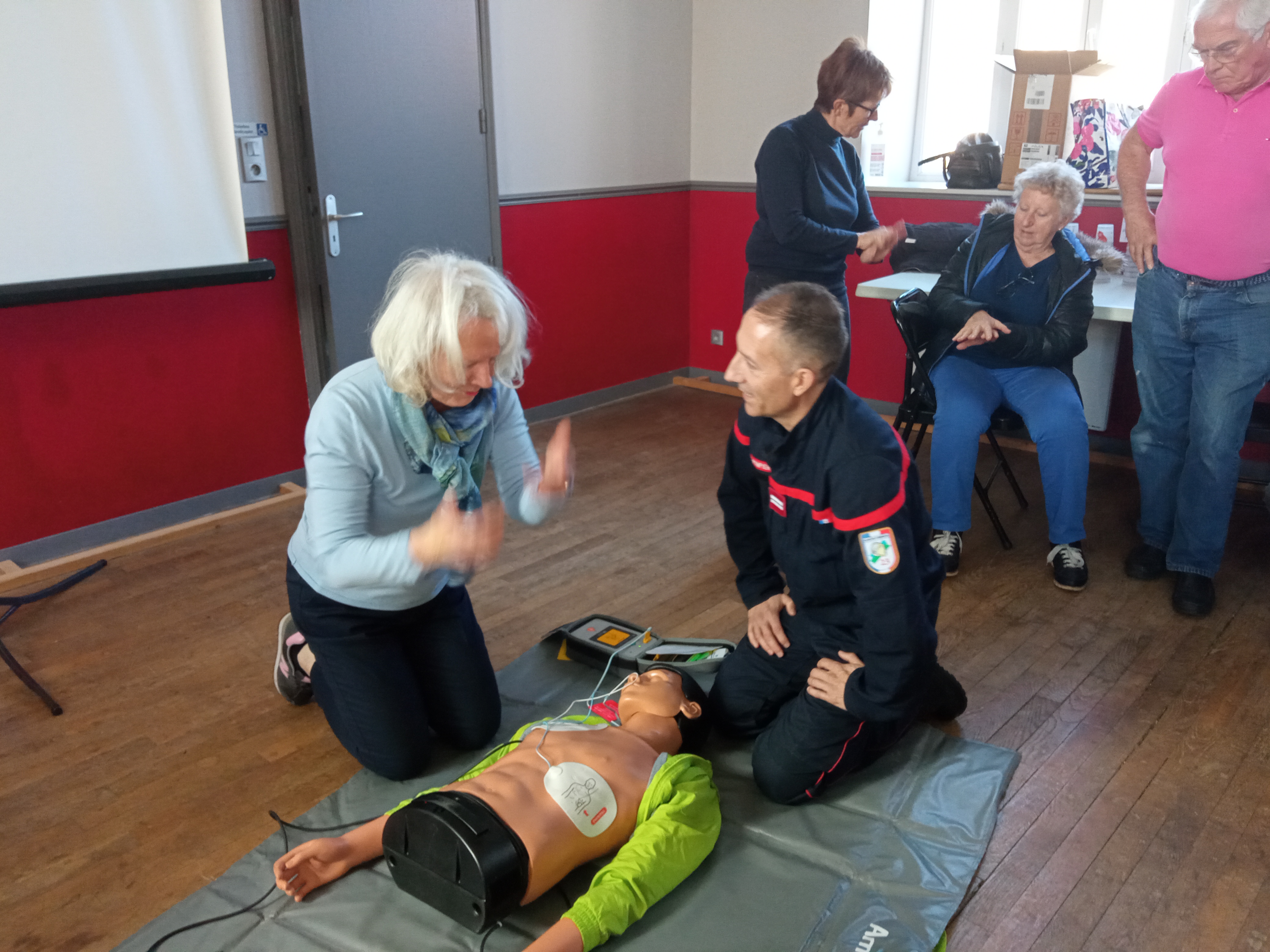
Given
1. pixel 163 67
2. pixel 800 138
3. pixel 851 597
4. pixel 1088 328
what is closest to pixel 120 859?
pixel 851 597

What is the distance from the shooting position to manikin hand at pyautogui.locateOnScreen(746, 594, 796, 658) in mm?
2094

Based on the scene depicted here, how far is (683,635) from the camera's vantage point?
2740 millimetres

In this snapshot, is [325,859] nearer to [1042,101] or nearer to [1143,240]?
[1143,240]

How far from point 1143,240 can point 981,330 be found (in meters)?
0.53

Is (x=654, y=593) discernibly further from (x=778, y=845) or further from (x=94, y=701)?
(x=94, y=701)

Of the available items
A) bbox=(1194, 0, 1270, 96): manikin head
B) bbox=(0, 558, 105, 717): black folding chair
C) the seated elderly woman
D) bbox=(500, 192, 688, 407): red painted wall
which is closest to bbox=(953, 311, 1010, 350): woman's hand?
the seated elderly woman

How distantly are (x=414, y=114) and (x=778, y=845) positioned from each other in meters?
3.16

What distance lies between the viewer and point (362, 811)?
201 cm

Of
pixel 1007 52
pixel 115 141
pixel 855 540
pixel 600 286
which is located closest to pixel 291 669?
pixel 855 540

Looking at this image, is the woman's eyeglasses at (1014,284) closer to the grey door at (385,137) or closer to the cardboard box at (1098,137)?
the cardboard box at (1098,137)

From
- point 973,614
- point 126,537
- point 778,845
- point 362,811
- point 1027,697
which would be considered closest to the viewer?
point 778,845

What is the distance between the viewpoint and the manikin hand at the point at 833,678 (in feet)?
6.20

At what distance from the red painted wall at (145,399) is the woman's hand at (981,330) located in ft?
8.09

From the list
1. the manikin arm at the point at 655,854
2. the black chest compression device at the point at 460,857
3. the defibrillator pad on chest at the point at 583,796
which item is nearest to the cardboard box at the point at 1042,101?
the manikin arm at the point at 655,854
